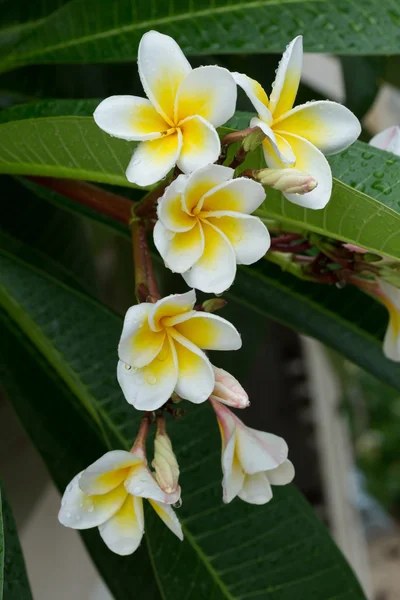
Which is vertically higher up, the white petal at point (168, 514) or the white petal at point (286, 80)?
the white petal at point (286, 80)

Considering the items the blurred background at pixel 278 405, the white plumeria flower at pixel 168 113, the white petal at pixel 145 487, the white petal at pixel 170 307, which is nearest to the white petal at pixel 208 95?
the white plumeria flower at pixel 168 113

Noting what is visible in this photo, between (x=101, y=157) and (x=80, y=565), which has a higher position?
(x=101, y=157)

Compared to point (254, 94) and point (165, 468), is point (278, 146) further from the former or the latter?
point (165, 468)

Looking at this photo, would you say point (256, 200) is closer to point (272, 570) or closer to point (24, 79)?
point (272, 570)

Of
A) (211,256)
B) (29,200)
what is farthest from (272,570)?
(29,200)

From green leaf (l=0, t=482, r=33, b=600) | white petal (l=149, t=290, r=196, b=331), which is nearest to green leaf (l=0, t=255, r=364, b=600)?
green leaf (l=0, t=482, r=33, b=600)

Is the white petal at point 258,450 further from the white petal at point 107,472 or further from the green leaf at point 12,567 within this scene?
the green leaf at point 12,567

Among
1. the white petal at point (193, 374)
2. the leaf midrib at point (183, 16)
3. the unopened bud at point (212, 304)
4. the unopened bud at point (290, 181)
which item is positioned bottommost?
the white petal at point (193, 374)

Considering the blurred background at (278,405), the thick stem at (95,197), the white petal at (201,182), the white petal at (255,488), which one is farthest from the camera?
the blurred background at (278,405)
